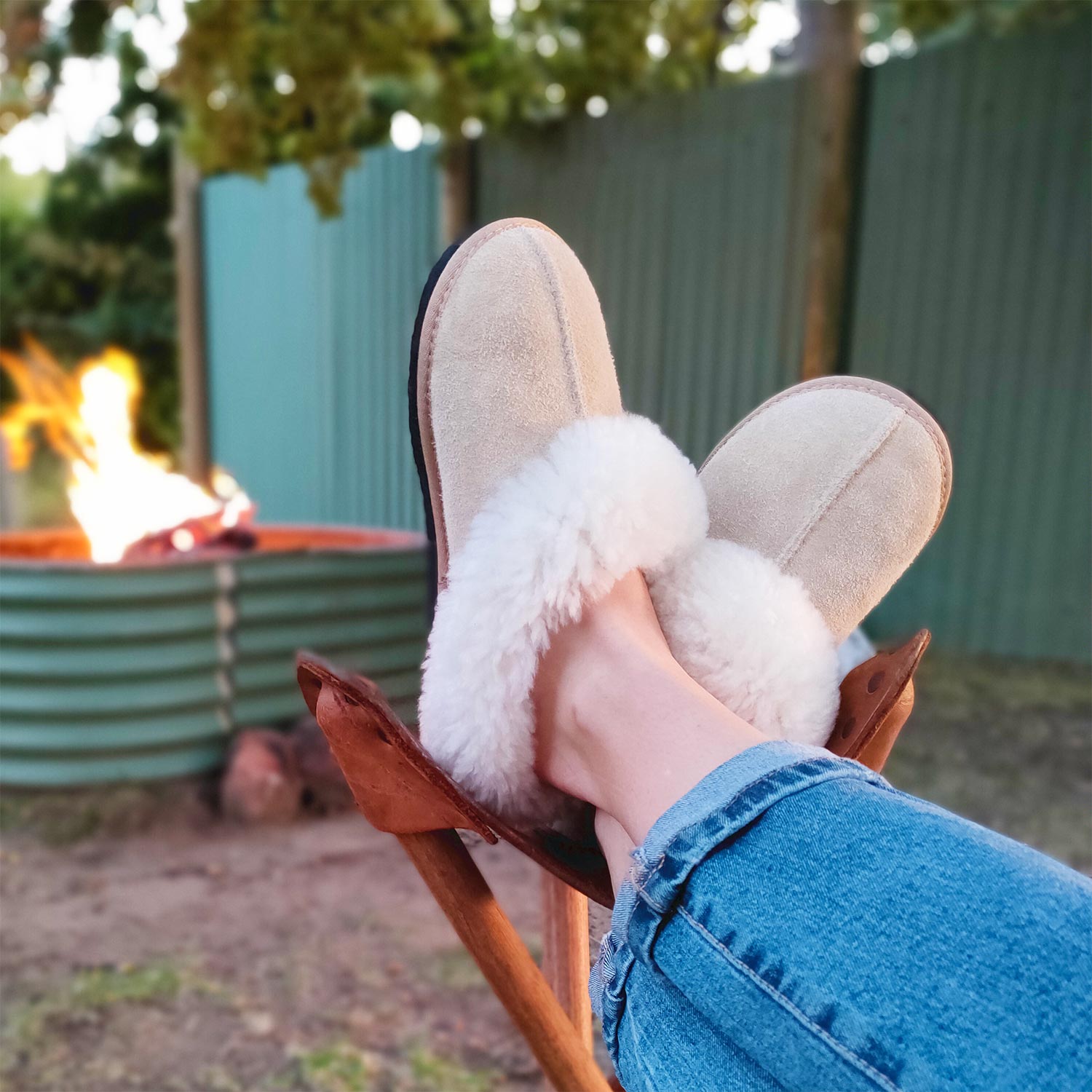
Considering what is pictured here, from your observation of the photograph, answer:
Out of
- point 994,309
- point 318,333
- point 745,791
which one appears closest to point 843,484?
point 745,791

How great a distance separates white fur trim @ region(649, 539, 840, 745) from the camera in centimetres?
91

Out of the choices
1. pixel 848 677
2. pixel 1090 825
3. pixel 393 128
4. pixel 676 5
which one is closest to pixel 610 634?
pixel 848 677

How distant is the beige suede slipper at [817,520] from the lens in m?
0.94

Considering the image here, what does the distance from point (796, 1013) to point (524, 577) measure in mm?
427

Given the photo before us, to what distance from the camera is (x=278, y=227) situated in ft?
18.2

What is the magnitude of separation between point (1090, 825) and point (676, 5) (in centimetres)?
295

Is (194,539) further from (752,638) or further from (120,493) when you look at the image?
(752,638)

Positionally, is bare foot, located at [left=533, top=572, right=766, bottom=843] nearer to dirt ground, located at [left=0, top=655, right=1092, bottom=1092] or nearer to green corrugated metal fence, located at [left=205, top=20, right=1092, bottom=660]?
dirt ground, located at [left=0, top=655, right=1092, bottom=1092]

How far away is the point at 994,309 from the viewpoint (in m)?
3.12

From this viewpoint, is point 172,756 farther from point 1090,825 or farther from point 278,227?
point 278,227

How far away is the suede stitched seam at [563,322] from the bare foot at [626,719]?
207 millimetres

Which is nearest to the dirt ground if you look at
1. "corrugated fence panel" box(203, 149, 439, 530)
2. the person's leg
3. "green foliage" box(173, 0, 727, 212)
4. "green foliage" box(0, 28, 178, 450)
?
the person's leg

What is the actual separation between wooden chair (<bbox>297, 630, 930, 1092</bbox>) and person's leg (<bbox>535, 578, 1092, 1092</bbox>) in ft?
0.45

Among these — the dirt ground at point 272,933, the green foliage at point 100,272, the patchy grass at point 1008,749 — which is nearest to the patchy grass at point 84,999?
the dirt ground at point 272,933
